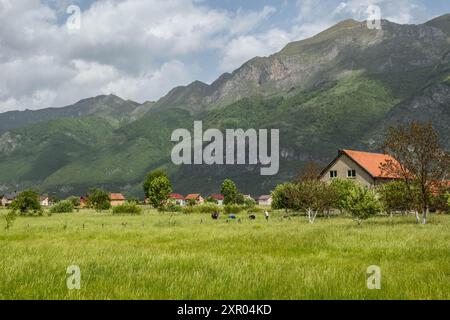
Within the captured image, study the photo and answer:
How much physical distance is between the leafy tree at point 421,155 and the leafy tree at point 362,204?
5649 millimetres

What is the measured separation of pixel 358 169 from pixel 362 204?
35246 mm

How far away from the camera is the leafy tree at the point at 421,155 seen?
40125 mm

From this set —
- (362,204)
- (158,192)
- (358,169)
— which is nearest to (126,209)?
(158,192)

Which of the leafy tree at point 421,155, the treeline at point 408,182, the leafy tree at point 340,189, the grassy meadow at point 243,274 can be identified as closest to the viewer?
the grassy meadow at point 243,274

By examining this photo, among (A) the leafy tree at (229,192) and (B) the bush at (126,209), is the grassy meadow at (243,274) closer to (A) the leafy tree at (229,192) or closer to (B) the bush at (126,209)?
(B) the bush at (126,209)

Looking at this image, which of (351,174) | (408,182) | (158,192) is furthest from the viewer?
(158,192)

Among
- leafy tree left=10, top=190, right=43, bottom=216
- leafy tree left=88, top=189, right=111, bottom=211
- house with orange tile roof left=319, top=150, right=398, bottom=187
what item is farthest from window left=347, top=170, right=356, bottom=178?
leafy tree left=88, top=189, right=111, bottom=211

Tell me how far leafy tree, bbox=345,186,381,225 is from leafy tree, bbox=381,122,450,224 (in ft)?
18.5

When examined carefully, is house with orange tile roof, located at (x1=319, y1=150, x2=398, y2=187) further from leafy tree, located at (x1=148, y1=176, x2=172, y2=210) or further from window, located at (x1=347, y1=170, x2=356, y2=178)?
leafy tree, located at (x1=148, y1=176, x2=172, y2=210)

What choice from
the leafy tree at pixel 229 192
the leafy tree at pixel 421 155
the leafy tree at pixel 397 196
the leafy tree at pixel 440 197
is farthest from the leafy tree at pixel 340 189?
the leafy tree at pixel 229 192

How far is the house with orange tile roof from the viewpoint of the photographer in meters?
68.5

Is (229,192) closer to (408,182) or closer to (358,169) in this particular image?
(358,169)

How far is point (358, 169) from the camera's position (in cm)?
7050
